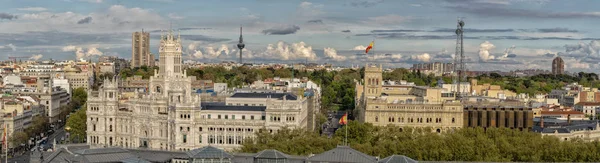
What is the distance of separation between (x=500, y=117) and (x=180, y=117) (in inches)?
1838

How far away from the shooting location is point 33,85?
17550 cm

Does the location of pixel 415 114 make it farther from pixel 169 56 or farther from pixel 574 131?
pixel 169 56

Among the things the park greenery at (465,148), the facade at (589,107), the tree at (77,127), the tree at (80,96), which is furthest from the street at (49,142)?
the facade at (589,107)

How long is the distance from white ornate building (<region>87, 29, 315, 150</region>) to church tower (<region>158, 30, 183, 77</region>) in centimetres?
23

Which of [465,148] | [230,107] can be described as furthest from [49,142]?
[465,148]

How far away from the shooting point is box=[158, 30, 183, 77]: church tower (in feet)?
394

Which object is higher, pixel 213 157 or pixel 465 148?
pixel 213 157

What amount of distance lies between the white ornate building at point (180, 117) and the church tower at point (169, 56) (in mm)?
225

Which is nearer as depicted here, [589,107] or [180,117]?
[180,117]

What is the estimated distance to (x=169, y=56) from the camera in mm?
120250

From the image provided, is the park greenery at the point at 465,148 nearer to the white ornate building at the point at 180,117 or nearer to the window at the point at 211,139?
the white ornate building at the point at 180,117

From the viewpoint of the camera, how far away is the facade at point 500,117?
110500 millimetres

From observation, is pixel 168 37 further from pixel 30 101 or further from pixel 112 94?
pixel 30 101

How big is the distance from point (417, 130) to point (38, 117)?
67.6m
